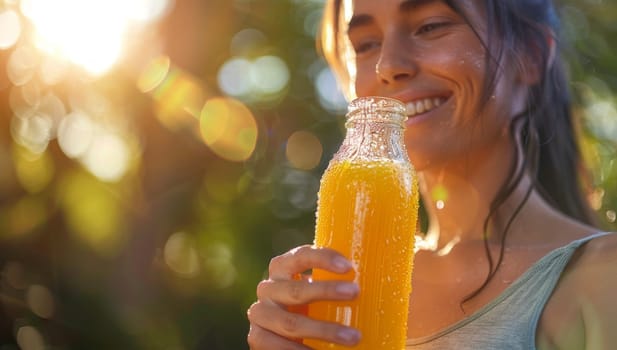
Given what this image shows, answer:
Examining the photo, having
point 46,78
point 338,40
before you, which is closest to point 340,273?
point 338,40

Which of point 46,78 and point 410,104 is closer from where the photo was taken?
point 410,104

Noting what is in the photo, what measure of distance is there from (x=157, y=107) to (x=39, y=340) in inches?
147

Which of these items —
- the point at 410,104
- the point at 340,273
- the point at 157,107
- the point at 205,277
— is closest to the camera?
the point at 340,273

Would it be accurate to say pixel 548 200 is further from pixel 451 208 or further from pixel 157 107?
pixel 157 107

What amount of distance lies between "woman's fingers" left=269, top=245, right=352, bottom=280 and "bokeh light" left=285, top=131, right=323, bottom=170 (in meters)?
8.77

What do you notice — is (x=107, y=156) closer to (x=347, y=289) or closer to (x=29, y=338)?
(x=29, y=338)

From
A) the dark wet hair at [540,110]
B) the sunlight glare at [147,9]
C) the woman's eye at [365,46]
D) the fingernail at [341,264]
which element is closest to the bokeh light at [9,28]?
the sunlight glare at [147,9]

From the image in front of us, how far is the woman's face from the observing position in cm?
200

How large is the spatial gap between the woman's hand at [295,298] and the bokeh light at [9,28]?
8.45m

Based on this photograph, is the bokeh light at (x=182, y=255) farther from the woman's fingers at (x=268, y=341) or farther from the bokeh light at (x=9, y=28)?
the woman's fingers at (x=268, y=341)

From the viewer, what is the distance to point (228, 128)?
10281 millimetres

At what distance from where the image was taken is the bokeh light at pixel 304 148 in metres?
10.3

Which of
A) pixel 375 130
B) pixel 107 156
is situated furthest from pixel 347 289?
pixel 107 156

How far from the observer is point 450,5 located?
2059mm
